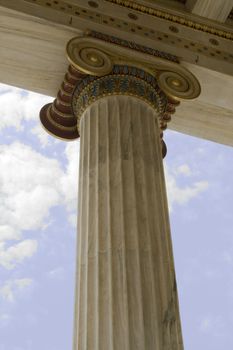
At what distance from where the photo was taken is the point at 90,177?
8.05m

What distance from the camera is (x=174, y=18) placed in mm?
10906

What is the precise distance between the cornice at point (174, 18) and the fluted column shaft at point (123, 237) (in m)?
2.49

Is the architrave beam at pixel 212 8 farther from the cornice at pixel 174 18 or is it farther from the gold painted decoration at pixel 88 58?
the gold painted decoration at pixel 88 58

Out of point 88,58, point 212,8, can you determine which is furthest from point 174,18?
point 88,58

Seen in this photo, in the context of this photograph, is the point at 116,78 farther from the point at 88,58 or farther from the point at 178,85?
the point at 178,85

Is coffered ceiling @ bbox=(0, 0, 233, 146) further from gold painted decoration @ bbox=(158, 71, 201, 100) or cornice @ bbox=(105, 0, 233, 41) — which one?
gold painted decoration @ bbox=(158, 71, 201, 100)

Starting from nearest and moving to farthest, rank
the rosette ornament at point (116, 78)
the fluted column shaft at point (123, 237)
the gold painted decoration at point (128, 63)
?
the fluted column shaft at point (123, 237), the rosette ornament at point (116, 78), the gold painted decoration at point (128, 63)

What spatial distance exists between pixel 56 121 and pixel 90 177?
2795 mm

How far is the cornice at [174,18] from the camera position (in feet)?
35.1

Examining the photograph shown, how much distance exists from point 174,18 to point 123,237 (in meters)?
5.36

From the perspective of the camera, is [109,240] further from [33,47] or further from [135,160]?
[33,47]

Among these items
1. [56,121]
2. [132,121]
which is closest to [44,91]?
[56,121]

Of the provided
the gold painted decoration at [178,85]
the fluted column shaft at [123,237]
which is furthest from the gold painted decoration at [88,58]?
the gold painted decoration at [178,85]

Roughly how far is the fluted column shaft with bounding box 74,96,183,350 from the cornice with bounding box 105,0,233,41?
249 cm
